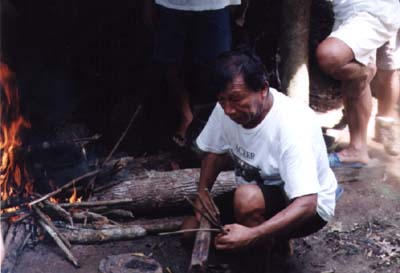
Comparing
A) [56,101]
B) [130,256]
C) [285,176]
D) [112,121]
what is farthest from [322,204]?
[56,101]

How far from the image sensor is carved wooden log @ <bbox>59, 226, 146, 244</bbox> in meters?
4.68

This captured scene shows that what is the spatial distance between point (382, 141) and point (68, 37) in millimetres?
3440

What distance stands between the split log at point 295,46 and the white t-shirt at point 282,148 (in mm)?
2103

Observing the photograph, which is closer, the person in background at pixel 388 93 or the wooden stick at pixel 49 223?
the wooden stick at pixel 49 223

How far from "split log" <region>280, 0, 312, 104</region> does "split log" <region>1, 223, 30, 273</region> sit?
2.94 metres

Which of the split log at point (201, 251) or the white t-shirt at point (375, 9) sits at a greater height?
the white t-shirt at point (375, 9)

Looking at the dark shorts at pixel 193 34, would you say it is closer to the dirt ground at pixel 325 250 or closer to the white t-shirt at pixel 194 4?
the white t-shirt at pixel 194 4

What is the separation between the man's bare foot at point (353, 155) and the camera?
19.1ft

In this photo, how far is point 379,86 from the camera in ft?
20.5

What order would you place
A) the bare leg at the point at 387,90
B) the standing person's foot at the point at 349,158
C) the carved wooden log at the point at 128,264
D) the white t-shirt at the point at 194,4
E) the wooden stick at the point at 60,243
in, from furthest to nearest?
the bare leg at the point at 387,90, the standing person's foot at the point at 349,158, the white t-shirt at the point at 194,4, the wooden stick at the point at 60,243, the carved wooden log at the point at 128,264

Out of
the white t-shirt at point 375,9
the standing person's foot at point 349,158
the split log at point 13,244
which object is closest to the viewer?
the split log at point 13,244

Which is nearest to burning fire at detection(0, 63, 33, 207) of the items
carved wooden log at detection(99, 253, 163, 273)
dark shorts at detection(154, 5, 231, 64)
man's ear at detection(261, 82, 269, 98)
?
carved wooden log at detection(99, 253, 163, 273)

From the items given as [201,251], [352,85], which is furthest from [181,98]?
[201,251]

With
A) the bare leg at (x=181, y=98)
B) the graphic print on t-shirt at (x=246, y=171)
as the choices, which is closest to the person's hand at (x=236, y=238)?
the graphic print on t-shirt at (x=246, y=171)
